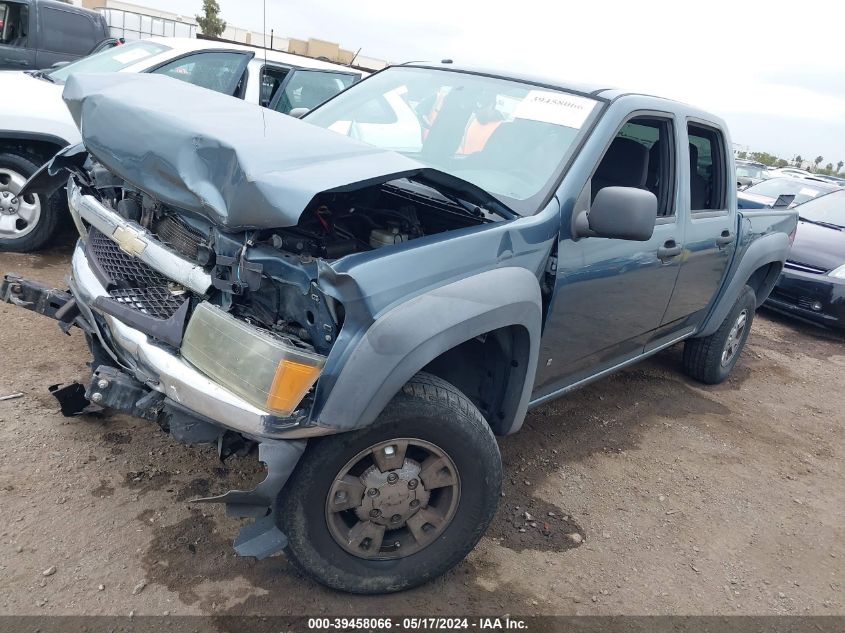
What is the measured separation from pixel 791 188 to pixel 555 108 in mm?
9139

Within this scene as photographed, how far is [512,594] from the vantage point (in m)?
2.57

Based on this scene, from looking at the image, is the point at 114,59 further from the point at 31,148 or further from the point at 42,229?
the point at 42,229

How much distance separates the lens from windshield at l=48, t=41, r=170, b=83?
571 cm

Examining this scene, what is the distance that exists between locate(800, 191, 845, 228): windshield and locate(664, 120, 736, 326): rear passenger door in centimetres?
474

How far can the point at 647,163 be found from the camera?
3.57m

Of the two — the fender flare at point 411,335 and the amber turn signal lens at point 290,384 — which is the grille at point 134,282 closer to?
the amber turn signal lens at point 290,384

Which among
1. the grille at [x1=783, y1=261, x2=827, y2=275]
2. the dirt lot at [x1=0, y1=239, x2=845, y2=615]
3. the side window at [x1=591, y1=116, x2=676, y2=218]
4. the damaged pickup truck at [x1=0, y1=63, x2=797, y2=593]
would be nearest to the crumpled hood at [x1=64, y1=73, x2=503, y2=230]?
the damaged pickup truck at [x1=0, y1=63, x2=797, y2=593]

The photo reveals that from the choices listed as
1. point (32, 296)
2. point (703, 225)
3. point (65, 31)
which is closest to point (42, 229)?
point (32, 296)

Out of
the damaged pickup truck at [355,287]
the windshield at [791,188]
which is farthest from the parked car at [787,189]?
the damaged pickup truck at [355,287]

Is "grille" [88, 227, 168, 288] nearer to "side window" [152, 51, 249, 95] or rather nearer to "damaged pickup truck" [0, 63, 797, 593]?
"damaged pickup truck" [0, 63, 797, 593]

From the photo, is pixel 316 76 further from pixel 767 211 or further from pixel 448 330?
pixel 448 330

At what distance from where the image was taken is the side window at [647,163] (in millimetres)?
3400

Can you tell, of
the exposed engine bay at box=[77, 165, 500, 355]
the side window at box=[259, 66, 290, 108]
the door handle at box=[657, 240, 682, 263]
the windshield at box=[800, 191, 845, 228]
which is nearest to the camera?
the exposed engine bay at box=[77, 165, 500, 355]

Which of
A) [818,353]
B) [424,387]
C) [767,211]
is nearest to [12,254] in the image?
[424,387]
